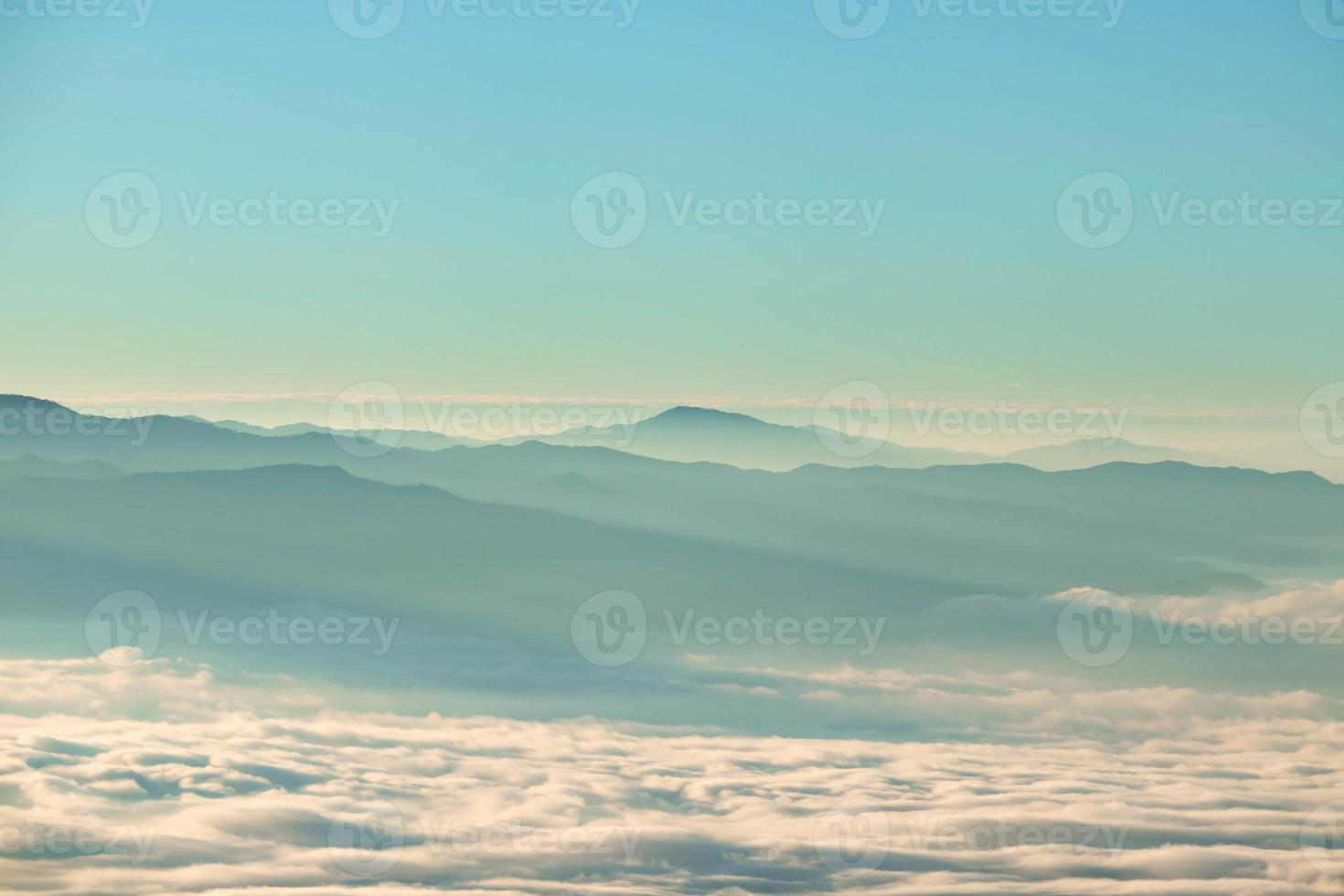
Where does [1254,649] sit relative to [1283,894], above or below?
above

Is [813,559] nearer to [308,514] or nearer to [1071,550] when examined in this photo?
[1071,550]

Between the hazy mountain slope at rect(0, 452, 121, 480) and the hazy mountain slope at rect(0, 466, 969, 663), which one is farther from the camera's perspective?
A: the hazy mountain slope at rect(0, 466, 969, 663)

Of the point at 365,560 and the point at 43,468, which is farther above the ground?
the point at 43,468

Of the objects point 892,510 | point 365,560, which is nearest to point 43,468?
point 365,560

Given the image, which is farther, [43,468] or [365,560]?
[365,560]

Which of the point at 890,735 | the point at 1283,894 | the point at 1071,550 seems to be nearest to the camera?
the point at 1283,894

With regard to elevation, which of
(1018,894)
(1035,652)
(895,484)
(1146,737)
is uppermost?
(895,484)

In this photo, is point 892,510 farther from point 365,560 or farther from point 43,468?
point 43,468

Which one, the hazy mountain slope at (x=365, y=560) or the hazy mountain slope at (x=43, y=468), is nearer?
the hazy mountain slope at (x=43, y=468)

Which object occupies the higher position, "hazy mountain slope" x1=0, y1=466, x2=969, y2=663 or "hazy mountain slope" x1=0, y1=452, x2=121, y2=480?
"hazy mountain slope" x1=0, y1=452, x2=121, y2=480

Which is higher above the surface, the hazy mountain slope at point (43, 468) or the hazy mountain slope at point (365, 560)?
the hazy mountain slope at point (43, 468)

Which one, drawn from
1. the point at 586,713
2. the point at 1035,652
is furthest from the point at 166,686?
the point at 1035,652
